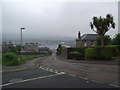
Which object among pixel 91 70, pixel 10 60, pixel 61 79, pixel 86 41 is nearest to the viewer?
pixel 61 79

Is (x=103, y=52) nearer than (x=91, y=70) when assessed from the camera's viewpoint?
No

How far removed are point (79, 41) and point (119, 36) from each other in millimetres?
24700

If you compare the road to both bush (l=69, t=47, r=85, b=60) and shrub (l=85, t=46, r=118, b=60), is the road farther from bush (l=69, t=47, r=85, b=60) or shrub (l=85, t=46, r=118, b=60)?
bush (l=69, t=47, r=85, b=60)

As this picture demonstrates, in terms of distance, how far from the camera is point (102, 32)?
98.7 ft

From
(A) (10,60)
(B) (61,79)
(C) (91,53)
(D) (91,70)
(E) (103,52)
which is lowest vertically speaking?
(D) (91,70)

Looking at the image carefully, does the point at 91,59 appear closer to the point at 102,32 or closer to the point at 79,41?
the point at 102,32

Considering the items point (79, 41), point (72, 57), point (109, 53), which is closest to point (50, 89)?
point (109, 53)

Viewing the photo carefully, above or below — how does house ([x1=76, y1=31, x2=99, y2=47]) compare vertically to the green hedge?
above

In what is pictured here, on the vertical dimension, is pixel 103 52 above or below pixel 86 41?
below

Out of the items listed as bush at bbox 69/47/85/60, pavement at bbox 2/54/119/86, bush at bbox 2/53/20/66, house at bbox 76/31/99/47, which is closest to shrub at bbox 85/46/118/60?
pavement at bbox 2/54/119/86

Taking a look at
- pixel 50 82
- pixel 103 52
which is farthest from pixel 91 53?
pixel 50 82

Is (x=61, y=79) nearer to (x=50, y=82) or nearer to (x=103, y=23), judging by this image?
(x=50, y=82)

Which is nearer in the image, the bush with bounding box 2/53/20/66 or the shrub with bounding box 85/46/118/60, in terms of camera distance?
the bush with bounding box 2/53/20/66

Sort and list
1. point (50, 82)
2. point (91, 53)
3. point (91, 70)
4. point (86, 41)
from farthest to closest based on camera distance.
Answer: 1. point (86, 41)
2. point (91, 53)
3. point (91, 70)
4. point (50, 82)
